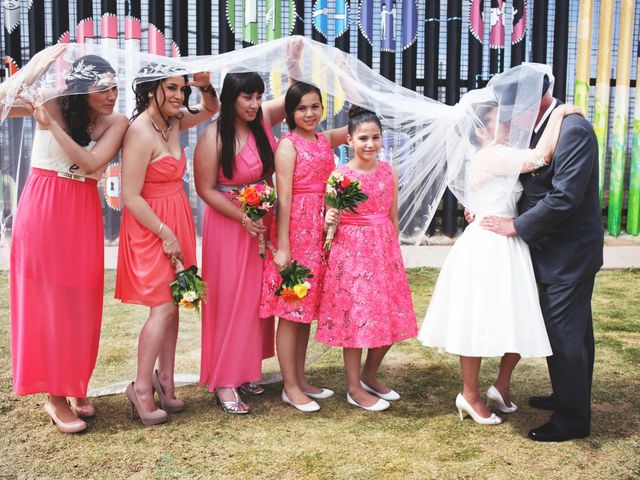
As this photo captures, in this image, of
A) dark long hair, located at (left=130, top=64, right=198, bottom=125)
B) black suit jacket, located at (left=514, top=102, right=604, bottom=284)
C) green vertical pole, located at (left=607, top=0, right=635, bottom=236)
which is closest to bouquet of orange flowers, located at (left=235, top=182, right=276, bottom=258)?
dark long hair, located at (left=130, top=64, right=198, bottom=125)

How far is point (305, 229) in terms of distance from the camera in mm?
3623

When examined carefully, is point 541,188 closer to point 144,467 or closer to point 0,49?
point 144,467

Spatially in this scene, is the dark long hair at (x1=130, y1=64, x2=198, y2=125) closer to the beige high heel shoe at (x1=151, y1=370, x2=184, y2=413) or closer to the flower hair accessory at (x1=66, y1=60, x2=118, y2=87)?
the flower hair accessory at (x1=66, y1=60, x2=118, y2=87)

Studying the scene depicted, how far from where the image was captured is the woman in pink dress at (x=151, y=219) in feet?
10.9

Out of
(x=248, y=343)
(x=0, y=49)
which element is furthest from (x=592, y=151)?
(x=0, y=49)

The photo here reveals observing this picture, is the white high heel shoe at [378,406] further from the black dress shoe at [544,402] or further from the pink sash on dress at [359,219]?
the pink sash on dress at [359,219]

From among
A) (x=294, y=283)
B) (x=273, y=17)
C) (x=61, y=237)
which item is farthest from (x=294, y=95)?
(x=273, y=17)

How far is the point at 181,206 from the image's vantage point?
353 centimetres

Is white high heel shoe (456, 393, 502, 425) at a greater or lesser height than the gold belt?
lesser

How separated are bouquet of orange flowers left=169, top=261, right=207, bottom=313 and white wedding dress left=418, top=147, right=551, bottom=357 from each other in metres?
1.08

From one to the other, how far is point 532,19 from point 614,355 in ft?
16.4

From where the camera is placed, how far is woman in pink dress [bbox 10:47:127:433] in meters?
3.22

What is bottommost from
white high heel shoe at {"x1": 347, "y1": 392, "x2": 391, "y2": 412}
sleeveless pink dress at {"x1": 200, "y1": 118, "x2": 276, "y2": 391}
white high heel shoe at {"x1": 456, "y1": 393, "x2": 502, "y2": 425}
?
white high heel shoe at {"x1": 347, "y1": 392, "x2": 391, "y2": 412}

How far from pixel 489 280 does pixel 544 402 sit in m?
0.88
